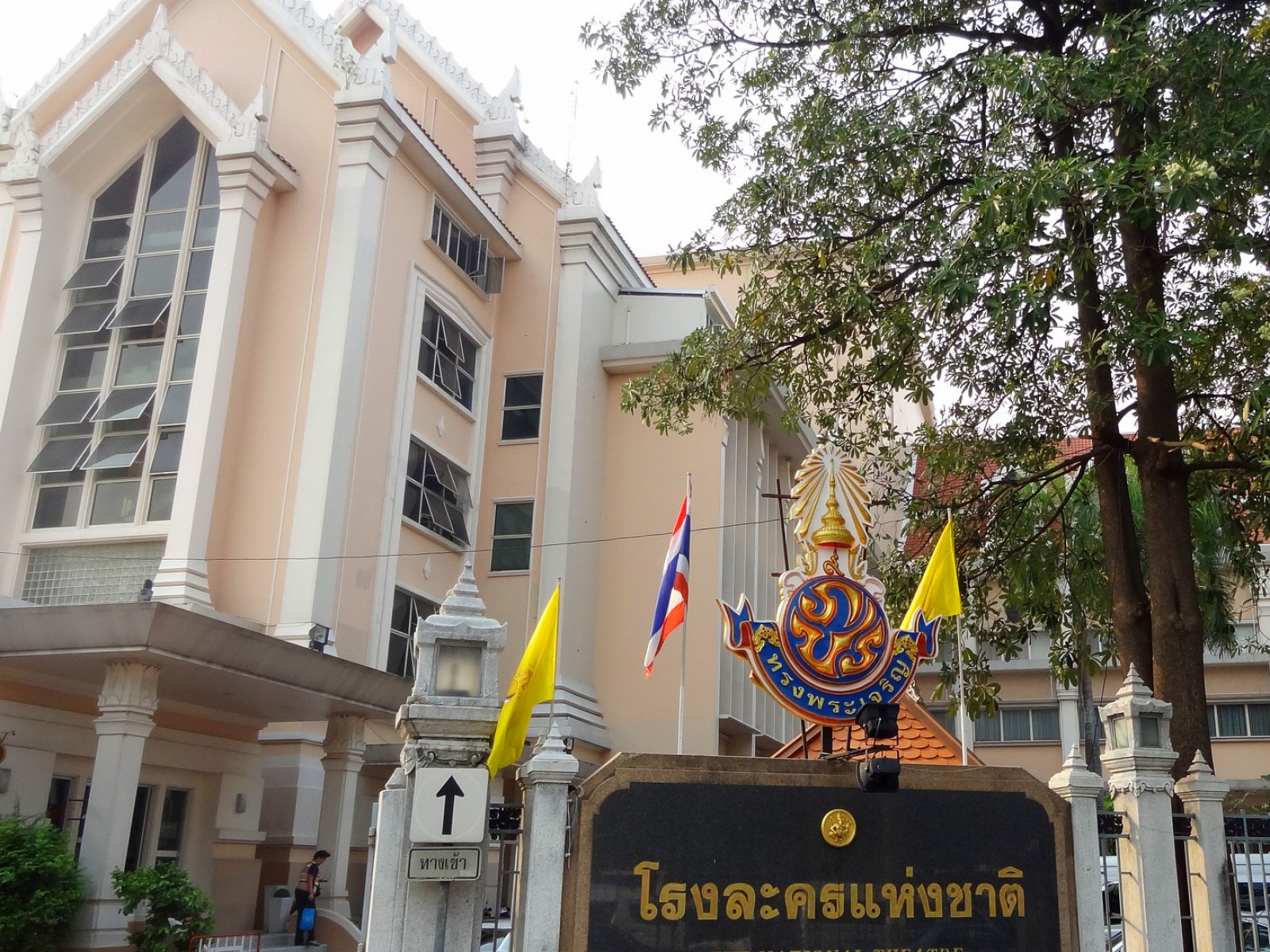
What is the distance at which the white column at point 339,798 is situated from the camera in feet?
52.6

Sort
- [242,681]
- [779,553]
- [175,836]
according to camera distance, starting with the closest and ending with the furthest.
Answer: [242,681]
[175,836]
[779,553]

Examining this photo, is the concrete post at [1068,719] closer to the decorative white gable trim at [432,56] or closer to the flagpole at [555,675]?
the flagpole at [555,675]

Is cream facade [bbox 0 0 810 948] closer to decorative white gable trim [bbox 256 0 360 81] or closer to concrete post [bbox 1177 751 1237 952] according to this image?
decorative white gable trim [bbox 256 0 360 81]

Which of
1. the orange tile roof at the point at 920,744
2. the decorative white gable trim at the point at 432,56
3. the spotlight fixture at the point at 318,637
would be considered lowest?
the orange tile roof at the point at 920,744

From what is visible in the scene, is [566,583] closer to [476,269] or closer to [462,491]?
[462,491]

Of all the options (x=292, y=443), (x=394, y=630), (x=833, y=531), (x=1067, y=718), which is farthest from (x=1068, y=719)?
(x=833, y=531)

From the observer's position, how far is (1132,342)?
30.6 feet

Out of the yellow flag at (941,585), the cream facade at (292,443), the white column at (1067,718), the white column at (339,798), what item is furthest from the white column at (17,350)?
the white column at (1067,718)

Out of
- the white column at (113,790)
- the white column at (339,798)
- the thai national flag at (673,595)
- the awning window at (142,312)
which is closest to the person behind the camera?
the thai national flag at (673,595)

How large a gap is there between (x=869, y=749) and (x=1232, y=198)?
18.6 ft

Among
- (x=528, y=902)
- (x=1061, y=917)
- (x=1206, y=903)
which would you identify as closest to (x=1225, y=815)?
(x=1206, y=903)

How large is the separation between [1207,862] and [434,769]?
17.2 ft

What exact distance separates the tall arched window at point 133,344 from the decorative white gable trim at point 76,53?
2.43 meters

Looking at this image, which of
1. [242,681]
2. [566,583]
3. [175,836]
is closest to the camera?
[242,681]
